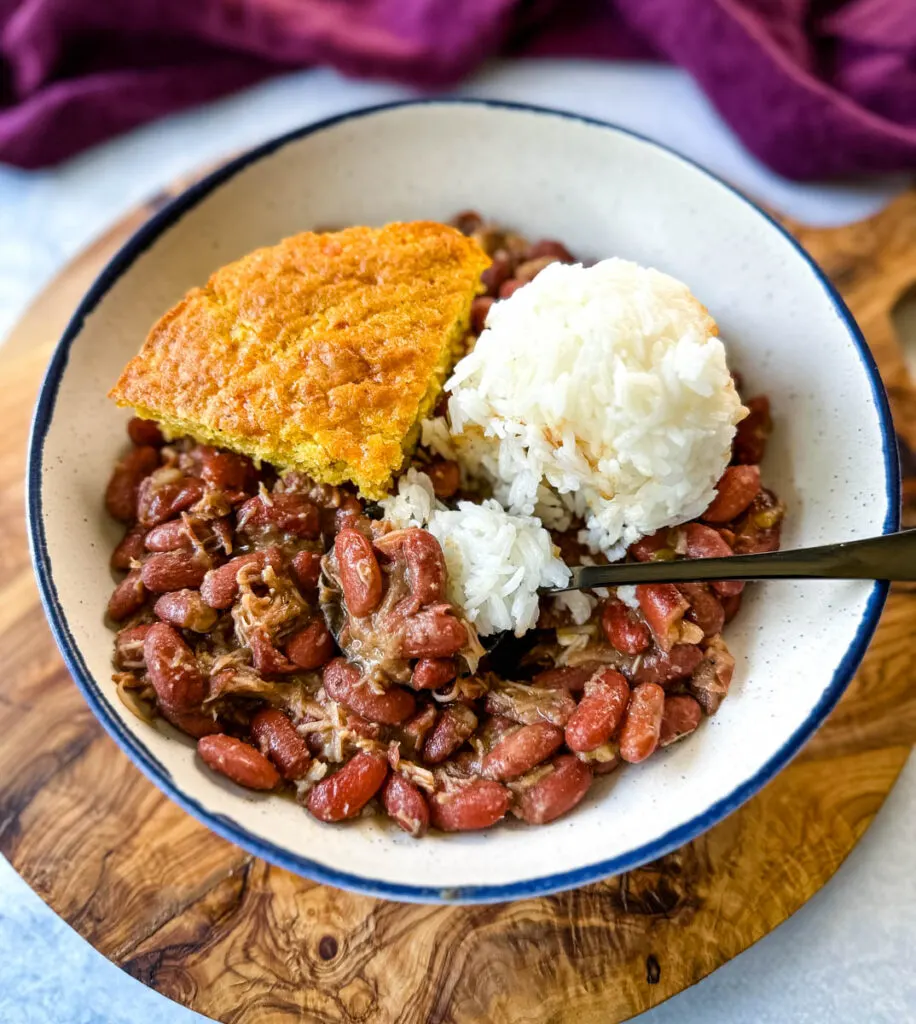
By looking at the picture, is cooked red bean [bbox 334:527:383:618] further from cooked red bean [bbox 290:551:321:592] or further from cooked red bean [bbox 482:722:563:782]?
cooked red bean [bbox 482:722:563:782]

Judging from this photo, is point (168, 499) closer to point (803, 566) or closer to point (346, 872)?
point (346, 872)

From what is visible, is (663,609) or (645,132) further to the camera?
(645,132)

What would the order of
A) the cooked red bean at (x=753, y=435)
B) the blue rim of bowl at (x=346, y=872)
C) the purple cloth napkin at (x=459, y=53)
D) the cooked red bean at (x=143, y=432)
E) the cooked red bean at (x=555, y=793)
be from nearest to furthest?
the blue rim of bowl at (x=346, y=872)
the cooked red bean at (x=555, y=793)
the cooked red bean at (x=753, y=435)
the cooked red bean at (x=143, y=432)
the purple cloth napkin at (x=459, y=53)

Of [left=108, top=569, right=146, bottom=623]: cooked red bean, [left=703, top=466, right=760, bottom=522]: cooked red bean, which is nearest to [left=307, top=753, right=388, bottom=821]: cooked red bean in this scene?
[left=108, top=569, right=146, bottom=623]: cooked red bean

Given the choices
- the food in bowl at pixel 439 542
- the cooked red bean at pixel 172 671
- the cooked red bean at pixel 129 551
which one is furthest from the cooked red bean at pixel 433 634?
the cooked red bean at pixel 129 551

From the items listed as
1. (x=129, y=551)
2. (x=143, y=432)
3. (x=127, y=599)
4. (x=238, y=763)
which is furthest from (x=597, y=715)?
(x=143, y=432)

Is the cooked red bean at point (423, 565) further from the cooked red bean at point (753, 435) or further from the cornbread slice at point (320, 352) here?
the cooked red bean at point (753, 435)

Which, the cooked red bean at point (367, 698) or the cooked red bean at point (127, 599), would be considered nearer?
the cooked red bean at point (367, 698)
